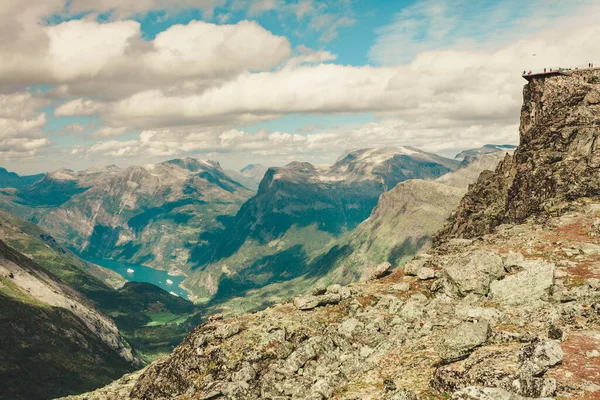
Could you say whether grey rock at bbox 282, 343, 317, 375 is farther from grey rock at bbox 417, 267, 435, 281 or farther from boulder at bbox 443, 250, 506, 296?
grey rock at bbox 417, 267, 435, 281

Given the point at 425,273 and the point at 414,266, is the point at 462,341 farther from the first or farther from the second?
the point at 414,266

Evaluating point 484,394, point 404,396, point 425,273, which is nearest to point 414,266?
point 425,273

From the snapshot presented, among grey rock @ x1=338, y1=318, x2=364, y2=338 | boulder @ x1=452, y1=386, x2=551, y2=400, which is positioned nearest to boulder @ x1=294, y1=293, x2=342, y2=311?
grey rock @ x1=338, y1=318, x2=364, y2=338

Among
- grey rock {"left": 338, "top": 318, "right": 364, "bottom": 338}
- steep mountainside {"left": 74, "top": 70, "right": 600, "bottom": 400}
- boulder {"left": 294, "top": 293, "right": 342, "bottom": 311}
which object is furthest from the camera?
boulder {"left": 294, "top": 293, "right": 342, "bottom": 311}

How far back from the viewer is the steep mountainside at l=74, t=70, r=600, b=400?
22.9 metres

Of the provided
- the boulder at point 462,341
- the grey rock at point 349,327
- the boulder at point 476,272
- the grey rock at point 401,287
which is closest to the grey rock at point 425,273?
the grey rock at point 401,287

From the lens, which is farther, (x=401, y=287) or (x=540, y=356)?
(x=401, y=287)

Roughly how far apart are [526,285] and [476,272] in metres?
5.55

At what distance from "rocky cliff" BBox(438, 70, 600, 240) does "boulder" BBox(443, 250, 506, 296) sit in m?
28.0

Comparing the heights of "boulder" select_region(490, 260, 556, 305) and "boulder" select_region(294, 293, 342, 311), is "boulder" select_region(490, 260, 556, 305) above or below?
above

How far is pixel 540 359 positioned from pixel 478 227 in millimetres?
74043

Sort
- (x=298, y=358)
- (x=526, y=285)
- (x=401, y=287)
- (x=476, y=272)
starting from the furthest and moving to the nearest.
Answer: (x=401, y=287) < (x=476, y=272) < (x=298, y=358) < (x=526, y=285)

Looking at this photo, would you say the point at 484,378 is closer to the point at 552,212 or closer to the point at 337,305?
the point at 337,305

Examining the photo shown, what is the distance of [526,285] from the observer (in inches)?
1432
